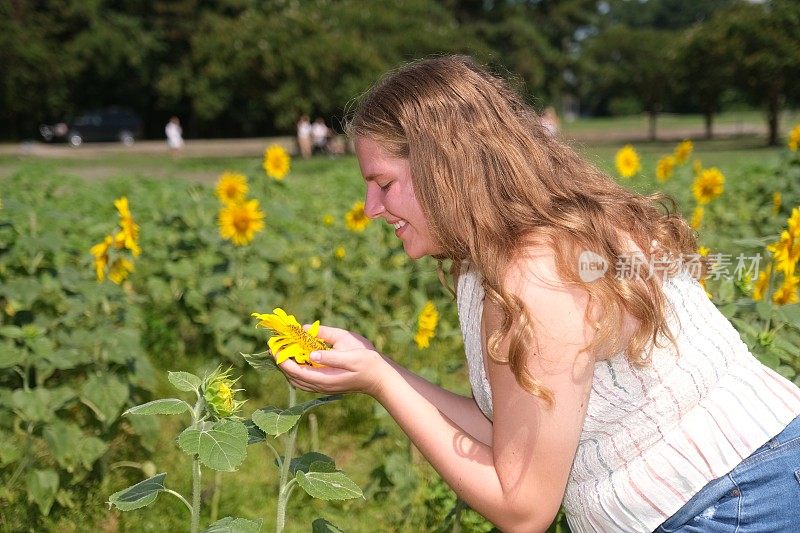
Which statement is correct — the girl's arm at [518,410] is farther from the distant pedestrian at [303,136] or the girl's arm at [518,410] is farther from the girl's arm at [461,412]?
the distant pedestrian at [303,136]

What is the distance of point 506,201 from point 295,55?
→ 17321 mm

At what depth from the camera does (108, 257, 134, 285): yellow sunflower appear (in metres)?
2.83

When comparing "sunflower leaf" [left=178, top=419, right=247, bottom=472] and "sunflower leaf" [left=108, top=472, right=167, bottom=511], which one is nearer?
"sunflower leaf" [left=178, top=419, right=247, bottom=472]

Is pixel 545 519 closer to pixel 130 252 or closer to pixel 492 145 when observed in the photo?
pixel 492 145

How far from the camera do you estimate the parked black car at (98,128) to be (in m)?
25.6

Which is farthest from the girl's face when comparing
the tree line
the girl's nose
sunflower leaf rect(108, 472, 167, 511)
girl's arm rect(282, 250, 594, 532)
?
the tree line

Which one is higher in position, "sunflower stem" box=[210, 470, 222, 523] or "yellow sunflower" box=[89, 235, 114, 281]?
"yellow sunflower" box=[89, 235, 114, 281]

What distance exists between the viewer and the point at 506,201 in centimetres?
133

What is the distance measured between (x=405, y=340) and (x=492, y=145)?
1090mm

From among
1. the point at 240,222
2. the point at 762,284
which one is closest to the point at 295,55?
the point at 240,222

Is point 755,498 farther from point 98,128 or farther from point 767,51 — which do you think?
point 98,128

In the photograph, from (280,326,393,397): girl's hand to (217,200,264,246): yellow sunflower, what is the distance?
1.90 meters

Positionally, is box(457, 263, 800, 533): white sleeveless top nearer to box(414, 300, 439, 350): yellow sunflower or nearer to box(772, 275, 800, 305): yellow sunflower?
box(772, 275, 800, 305): yellow sunflower

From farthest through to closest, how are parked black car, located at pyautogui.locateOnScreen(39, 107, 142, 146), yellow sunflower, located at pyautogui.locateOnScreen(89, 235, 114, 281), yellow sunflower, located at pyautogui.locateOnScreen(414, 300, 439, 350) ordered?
parked black car, located at pyautogui.locateOnScreen(39, 107, 142, 146) → yellow sunflower, located at pyautogui.locateOnScreen(89, 235, 114, 281) → yellow sunflower, located at pyautogui.locateOnScreen(414, 300, 439, 350)
